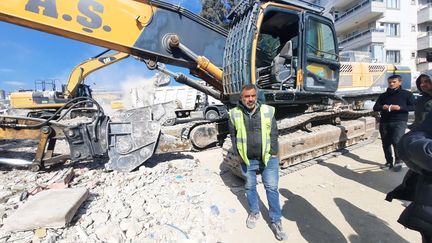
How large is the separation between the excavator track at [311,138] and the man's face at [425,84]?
1.89 meters

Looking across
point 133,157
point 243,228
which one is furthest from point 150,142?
point 243,228

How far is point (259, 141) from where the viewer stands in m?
2.97

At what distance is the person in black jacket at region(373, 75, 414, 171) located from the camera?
467 centimetres

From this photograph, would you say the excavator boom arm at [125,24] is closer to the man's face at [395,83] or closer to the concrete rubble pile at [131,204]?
the concrete rubble pile at [131,204]

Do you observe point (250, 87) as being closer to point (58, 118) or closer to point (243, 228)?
point (243, 228)

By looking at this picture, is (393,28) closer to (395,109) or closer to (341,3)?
(341,3)

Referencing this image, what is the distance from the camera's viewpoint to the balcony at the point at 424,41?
2691 centimetres

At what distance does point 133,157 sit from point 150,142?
384 millimetres

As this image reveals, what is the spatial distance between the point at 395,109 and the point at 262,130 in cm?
298

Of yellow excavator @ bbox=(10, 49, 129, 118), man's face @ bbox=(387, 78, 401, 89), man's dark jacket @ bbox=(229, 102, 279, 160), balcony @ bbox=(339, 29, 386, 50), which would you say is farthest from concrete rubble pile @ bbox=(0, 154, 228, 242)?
balcony @ bbox=(339, 29, 386, 50)

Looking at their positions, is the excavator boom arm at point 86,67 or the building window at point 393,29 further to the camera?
the building window at point 393,29

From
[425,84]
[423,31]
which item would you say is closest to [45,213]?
[425,84]

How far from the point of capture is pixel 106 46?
4.12m

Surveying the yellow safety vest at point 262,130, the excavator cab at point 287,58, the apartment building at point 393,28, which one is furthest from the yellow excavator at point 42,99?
the apartment building at point 393,28
